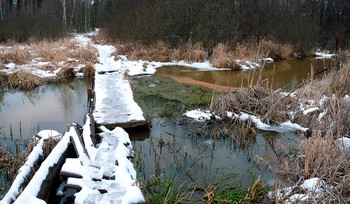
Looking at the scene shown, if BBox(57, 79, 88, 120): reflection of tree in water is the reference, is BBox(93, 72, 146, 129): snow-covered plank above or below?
above

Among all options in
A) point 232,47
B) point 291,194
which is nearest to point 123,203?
point 291,194

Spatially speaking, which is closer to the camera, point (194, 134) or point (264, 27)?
point (194, 134)

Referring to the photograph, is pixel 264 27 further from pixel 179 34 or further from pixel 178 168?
pixel 178 168

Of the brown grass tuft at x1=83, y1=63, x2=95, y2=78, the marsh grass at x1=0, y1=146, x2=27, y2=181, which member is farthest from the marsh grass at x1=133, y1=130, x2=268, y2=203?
the brown grass tuft at x1=83, y1=63, x2=95, y2=78

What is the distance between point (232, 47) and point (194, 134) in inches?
387

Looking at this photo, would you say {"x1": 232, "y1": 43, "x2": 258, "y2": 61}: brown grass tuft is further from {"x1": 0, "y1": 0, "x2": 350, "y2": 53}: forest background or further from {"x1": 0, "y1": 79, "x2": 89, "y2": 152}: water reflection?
{"x1": 0, "y1": 79, "x2": 89, "y2": 152}: water reflection

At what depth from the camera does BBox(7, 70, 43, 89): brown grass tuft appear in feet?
26.4

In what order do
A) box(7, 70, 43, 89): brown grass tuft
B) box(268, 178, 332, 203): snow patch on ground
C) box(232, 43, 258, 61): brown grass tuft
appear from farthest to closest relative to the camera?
box(232, 43, 258, 61): brown grass tuft, box(7, 70, 43, 89): brown grass tuft, box(268, 178, 332, 203): snow patch on ground

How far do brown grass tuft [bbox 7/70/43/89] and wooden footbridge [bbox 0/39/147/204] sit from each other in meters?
4.42

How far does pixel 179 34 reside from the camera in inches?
562

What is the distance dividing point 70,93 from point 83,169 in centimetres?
527

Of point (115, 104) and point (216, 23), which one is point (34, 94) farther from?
point (216, 23)

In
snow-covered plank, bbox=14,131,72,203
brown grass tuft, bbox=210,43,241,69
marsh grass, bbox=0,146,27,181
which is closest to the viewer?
snow-covered plank, bbox=14,131,72,203

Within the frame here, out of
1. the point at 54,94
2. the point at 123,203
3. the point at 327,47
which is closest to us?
the point at 123,203
